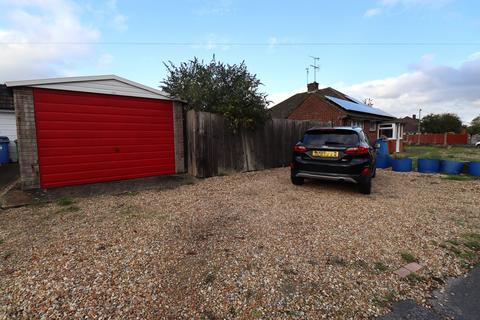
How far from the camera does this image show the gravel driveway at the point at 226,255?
2012mm

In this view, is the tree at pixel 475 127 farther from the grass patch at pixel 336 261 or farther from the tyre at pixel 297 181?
the grass patch at pixel 336 261

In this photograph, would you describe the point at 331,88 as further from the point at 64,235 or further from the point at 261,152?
the point at 64,235

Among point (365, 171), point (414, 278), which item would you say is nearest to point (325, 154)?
point (365, 171)

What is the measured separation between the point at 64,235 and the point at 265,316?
9.74 feet

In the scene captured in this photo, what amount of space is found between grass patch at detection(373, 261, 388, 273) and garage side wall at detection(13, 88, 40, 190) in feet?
22.3

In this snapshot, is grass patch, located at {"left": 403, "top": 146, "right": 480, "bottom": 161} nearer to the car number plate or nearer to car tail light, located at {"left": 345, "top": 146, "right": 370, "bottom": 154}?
car tail light, located at {"left": 345, "top": 146, "right": 370, "bottom": 154}

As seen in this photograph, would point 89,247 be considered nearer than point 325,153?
Yes

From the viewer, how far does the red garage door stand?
18.5 ft

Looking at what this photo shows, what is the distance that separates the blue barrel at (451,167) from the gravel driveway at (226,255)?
3767 millimetres

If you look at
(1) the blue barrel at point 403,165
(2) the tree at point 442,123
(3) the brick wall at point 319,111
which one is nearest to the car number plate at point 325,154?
(1) the blue barrel at point 403,165

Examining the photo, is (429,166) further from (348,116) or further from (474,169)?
(348,116)

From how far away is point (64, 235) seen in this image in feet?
10.8

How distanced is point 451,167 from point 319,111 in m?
9.91

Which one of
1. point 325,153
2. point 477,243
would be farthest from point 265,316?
point 325,153
